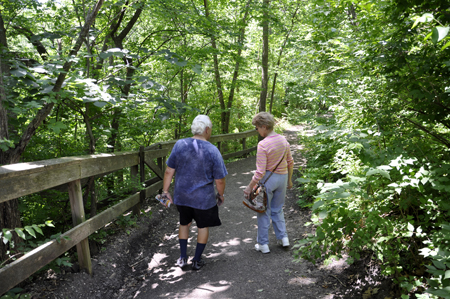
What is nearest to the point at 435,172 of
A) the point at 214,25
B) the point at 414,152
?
the point at 414,152

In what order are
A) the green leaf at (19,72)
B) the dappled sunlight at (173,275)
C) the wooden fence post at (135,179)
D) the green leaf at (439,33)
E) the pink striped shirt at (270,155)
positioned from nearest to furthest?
the green leaf at (439,33), the green leaf at (19,72), the dappled sunlight at (173,275), the pink striped shirt at (270,155), the wooden fence post at (135,179)

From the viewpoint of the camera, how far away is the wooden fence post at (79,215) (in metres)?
3.40

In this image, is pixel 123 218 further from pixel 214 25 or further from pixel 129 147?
pixel 214 25

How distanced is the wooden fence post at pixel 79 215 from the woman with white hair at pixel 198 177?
110cm

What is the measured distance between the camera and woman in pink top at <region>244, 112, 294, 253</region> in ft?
13.5

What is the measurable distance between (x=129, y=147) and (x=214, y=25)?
4086 millimetres

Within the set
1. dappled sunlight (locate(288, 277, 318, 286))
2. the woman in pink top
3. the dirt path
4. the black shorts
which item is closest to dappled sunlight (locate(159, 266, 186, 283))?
the dirt path

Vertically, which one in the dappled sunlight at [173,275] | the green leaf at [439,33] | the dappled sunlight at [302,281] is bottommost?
the dappled sunlight at [173,275]

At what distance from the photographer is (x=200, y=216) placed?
3.97 metres

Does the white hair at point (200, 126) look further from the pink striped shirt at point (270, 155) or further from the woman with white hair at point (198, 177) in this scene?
the pink striped shirt at point (270, 155)

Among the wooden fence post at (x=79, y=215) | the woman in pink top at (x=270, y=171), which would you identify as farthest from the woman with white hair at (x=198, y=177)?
the wooden fence post at (x=79, y=215)

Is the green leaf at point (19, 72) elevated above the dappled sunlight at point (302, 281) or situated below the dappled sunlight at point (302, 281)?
above

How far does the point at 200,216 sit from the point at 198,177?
521 mm

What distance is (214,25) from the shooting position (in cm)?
724
